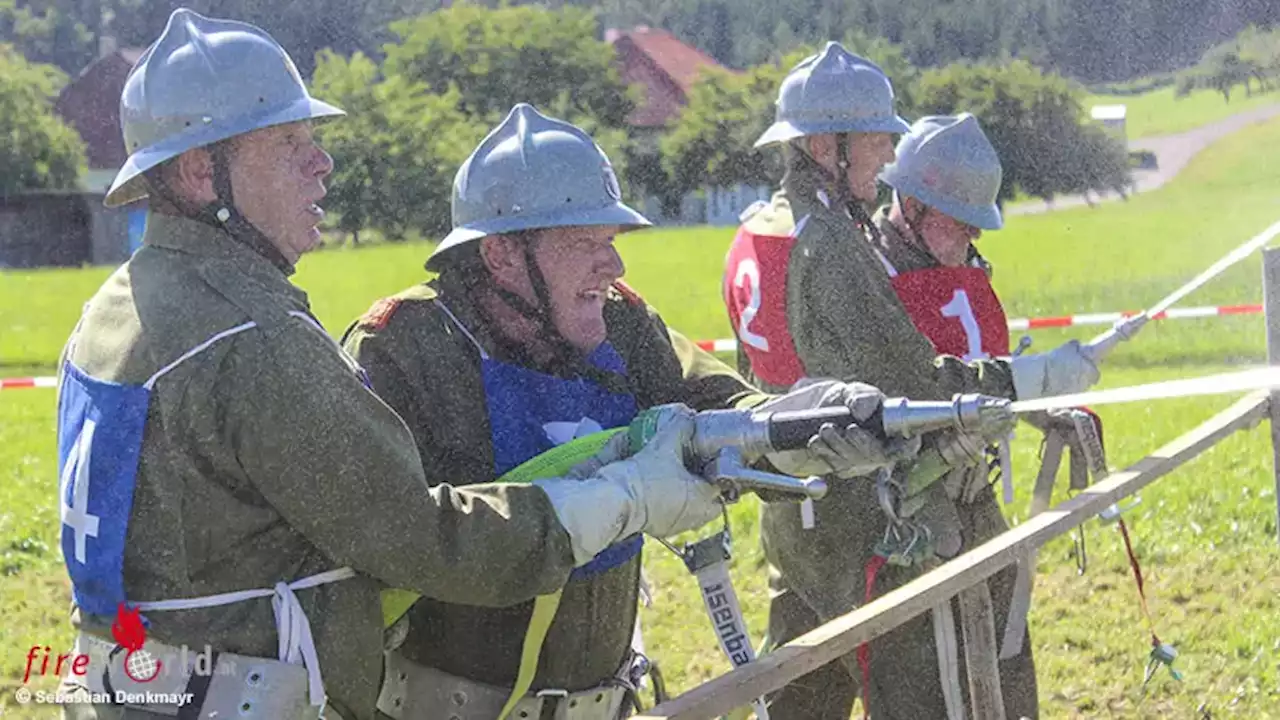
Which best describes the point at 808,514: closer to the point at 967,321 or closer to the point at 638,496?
the point at 967,321

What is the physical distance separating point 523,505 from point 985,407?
0.77 metres

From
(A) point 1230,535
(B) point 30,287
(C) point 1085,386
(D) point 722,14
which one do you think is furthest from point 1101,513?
(B) point 30,287

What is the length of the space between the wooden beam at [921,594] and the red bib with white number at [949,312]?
543 mm

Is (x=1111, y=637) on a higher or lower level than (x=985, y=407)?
lower

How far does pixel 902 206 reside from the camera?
4.35 metres

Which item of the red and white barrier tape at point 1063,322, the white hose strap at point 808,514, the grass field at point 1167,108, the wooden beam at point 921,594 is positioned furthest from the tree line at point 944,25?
the wooden beam at point 921,594

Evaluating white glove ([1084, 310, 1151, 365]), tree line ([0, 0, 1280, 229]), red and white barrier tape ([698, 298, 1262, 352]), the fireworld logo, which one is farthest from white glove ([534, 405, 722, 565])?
tree line ([0, 0, 1280, 229])

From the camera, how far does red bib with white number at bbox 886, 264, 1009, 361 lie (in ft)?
13.8

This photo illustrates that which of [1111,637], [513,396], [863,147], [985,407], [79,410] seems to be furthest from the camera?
[1111,637]

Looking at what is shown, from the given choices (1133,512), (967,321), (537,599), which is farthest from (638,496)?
(1133,512)

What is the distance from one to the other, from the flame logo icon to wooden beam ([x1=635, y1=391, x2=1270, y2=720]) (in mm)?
699

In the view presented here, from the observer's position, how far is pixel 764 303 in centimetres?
430

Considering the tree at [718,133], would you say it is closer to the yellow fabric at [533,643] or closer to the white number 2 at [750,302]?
the white number 2 at [750,302]

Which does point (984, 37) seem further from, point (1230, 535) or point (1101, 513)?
point (1101, 513)
